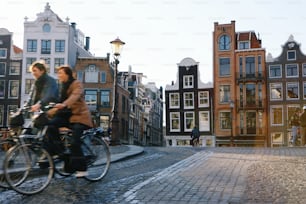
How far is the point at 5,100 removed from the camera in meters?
51.2

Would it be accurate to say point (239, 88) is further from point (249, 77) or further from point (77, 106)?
point (77, 106)

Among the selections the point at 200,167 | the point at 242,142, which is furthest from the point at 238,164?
the point at 242,142

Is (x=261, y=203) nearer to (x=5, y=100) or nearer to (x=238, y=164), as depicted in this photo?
(x=238, y=164)

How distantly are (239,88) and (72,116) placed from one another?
44.1m

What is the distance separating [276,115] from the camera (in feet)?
156

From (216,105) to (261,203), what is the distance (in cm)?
4444

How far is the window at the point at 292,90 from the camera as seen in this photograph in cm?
4684

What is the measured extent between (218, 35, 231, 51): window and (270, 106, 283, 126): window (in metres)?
8.46

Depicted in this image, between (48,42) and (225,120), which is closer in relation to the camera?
(225,120)

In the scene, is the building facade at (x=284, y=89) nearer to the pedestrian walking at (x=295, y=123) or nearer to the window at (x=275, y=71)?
the window at (x=275, y=71)

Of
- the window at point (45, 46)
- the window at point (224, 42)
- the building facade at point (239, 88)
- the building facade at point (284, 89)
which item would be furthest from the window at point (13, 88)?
the building facade at point (284, 89)

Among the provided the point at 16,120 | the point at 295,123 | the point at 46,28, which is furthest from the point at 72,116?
the point at 46,28

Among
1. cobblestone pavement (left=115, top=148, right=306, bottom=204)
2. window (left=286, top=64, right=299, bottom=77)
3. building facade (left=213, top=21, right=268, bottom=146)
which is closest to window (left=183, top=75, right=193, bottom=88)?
building facade (left=213, top=21, right=268, bottom=146)

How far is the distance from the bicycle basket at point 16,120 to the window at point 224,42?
4561 centimetres
